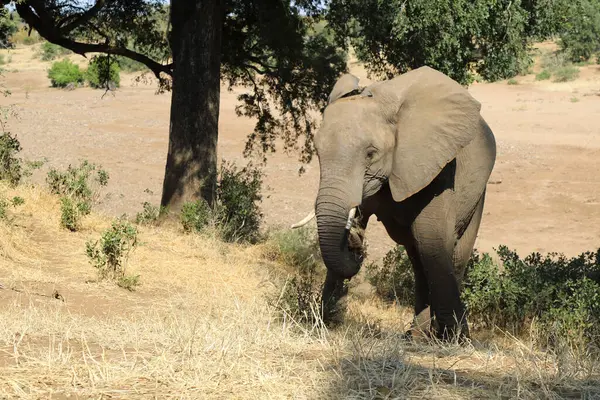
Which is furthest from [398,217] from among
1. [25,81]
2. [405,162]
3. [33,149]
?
[25,81]

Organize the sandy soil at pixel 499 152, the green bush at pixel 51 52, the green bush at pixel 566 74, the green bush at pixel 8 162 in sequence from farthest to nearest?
the green bush at pixel 51 52 → the green bush at pixel 566 74 → the sandy soil at pixel 499 152 → the green bush at pixel 8 162

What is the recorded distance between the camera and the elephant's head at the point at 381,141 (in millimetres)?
6457

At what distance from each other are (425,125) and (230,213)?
6.93 metres

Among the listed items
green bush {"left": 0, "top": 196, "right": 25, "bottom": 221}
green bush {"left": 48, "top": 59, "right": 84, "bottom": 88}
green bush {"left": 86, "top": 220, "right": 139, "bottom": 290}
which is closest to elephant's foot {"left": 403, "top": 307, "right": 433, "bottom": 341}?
green bush {"left": 86, "top": 220, "right": 139, "bottom": 290}

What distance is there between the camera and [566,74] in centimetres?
3778

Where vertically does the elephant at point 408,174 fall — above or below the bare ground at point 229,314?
above

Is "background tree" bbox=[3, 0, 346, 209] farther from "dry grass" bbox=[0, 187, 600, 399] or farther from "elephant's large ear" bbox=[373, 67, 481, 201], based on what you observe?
"dry grass" bbox=[0, 187, 600, 399]

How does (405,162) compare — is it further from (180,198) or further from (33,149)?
(33,149)

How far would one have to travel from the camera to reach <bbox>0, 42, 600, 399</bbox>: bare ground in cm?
431

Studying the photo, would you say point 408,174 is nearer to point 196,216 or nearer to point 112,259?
point 112,259

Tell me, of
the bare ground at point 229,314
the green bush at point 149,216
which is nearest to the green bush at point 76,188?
the bare ground at point 229,314

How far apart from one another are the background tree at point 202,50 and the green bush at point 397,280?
276cm

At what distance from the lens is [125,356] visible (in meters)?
4.62

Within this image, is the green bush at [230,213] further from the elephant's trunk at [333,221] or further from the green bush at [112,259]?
the elephant's trunk at [333,221]
